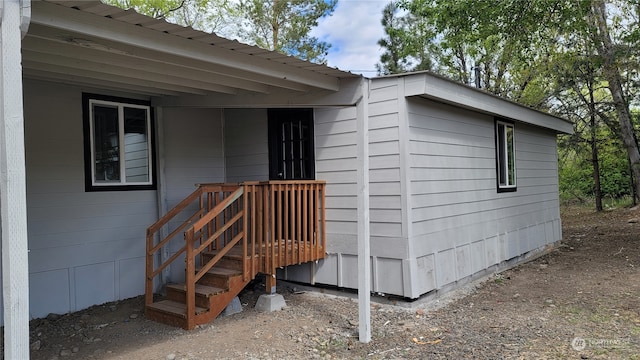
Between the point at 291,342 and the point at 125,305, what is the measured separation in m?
2.20

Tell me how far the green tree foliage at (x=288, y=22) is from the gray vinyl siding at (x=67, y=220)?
409 inches

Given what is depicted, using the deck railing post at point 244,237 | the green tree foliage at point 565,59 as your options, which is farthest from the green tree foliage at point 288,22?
the deck railing post at point 244,237

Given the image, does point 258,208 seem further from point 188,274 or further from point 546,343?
point 546,343

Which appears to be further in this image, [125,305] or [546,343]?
[125,305]

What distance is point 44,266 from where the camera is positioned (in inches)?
172

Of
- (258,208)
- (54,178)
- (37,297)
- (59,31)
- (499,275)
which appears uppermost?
(59,31)

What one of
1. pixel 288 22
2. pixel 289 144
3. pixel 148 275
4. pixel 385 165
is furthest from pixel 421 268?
pixel 288 22

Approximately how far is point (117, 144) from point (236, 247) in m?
1.82

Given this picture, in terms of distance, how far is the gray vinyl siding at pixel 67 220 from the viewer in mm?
4355

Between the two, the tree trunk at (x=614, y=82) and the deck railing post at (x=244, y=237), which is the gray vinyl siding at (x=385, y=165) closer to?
the deck railing post at (x=244, y=237)

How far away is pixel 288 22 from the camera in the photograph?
47.3 ft

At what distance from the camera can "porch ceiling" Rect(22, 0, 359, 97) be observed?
247 centimetres

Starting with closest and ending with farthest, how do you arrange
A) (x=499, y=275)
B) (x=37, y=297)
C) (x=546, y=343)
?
Answer: (x=546, y=343) < (x=37, y=297) < (x=499, y=275)

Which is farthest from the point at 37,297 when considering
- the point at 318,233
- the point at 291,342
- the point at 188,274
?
the point at 318,233
